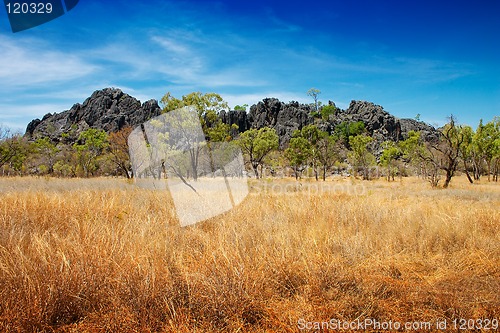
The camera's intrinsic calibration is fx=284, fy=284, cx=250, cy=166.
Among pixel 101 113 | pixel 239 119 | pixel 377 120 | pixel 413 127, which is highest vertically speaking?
pixel 101 113

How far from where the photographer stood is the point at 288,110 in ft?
502

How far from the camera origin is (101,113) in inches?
5753

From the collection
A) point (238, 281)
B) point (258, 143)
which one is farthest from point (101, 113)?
point (238, 281)

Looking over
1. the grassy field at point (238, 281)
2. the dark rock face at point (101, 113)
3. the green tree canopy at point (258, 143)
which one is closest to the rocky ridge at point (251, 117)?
the dark rock face at point (101, 113)

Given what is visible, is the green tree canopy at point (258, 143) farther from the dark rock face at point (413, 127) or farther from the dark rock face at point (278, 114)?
the dark rock face at point (413, 127)

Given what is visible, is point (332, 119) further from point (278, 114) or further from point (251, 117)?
point (251, 117)

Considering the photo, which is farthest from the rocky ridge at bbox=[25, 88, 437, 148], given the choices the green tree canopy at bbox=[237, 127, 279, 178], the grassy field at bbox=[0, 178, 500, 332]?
the grassy field at bbox=[0, 178, 500, 332]

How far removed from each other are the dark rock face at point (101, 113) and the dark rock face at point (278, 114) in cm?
5220

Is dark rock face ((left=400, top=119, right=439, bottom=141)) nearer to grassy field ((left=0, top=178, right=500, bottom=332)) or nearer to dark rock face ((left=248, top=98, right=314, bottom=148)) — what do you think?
dark rock face ((left=248, top=98, right=314, bottom=148))

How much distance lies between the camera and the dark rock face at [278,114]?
485 feet

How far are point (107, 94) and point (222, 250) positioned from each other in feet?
563

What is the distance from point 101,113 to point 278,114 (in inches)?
3640

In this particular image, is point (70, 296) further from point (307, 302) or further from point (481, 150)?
point (481, 150)

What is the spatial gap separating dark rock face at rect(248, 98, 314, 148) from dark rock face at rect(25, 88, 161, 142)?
52202 millimetres
